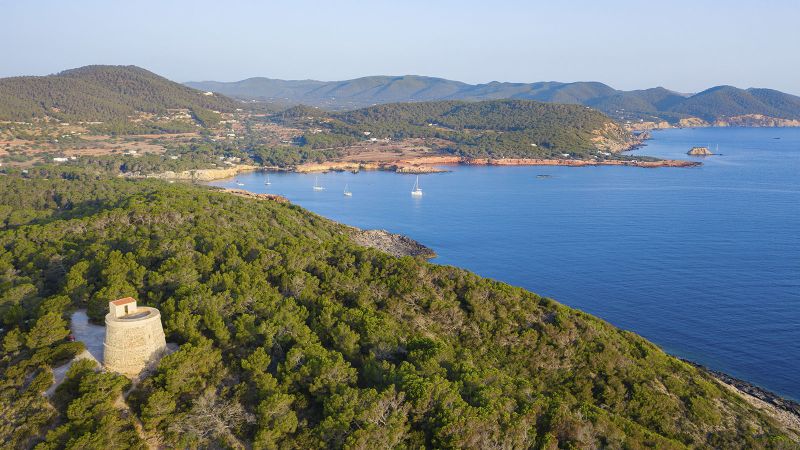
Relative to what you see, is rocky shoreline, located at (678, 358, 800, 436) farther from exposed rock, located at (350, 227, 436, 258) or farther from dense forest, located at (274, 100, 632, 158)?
dense forest, located at (274, 100, 632, 158)

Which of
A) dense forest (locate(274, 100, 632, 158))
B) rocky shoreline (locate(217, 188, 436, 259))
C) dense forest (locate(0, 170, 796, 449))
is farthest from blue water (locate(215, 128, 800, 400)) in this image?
dense forest (locate(274, 100, 632, 158))

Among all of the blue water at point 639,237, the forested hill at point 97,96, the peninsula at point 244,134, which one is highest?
the forested hill at point 97,96

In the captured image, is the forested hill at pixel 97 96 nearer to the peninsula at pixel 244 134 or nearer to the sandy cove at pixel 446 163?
the peninsula at pixel 244 134

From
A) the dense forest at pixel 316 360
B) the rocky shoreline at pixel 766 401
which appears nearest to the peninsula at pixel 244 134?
the dense forest at pixel 316 360

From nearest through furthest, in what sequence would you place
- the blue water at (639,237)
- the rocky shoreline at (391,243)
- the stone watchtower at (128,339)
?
the stone watchtower at (128,339), the blue water at (639,237), the rocky shoreline at (391,243)

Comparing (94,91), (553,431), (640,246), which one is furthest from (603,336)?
(94,91)

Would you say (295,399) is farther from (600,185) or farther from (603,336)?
(600,185)
